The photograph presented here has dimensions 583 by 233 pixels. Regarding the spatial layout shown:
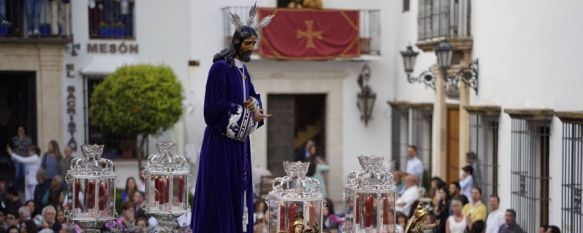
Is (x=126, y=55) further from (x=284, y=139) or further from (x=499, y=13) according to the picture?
A: (x=499, y=13)

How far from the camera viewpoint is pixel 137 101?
1836cm

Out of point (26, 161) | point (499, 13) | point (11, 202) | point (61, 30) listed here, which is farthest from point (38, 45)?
point (499, 13)

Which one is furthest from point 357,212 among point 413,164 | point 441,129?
point 441,129

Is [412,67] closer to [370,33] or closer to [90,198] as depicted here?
[370,33]

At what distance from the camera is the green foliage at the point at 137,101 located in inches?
722

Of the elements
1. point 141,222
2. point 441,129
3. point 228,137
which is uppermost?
point 228,137

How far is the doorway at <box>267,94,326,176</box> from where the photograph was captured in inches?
804

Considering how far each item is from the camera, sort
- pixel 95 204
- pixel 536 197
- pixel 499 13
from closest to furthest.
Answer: pixel 95 204
pixel 536 197
pixel 499 13

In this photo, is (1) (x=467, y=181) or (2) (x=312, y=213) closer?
(2) (x=312, y=213)

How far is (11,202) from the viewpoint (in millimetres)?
14016

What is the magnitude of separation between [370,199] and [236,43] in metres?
1.32

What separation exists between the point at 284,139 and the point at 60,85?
Answer: 3973 millimetres

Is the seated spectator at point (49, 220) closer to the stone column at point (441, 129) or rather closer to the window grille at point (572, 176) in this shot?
the window grille at point (572, 176)

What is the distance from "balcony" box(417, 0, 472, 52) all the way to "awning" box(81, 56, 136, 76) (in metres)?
4.79
